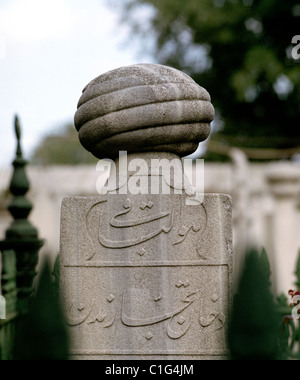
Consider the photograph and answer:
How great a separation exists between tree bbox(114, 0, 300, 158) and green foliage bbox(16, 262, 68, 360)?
1206cm

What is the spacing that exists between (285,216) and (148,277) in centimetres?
791

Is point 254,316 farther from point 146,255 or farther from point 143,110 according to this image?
point 143,110

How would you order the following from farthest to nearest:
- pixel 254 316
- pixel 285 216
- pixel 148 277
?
pixel 285 216, pixel 148 277, pixel 254 316

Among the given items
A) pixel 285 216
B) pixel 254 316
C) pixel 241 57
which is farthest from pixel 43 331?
pixel 241 57

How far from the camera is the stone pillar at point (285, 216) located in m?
10.4

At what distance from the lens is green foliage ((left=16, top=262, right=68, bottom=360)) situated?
2482 mm

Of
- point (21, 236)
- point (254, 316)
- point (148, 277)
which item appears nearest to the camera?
point (254, 316)

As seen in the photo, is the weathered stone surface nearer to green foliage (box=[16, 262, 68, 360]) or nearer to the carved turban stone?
the carved turban stone

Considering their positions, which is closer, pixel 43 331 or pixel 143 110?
pixel 43 331

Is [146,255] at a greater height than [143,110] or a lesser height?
lesser

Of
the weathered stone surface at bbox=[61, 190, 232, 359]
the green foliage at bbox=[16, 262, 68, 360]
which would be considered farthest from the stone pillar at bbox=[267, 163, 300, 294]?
the green foliage at bbox=[16, 262, 68, 360]

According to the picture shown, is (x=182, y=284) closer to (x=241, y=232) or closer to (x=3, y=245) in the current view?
(x=3, y=245)

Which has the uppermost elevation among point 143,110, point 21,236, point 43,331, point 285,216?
point 285,216

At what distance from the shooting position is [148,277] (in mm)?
3113
